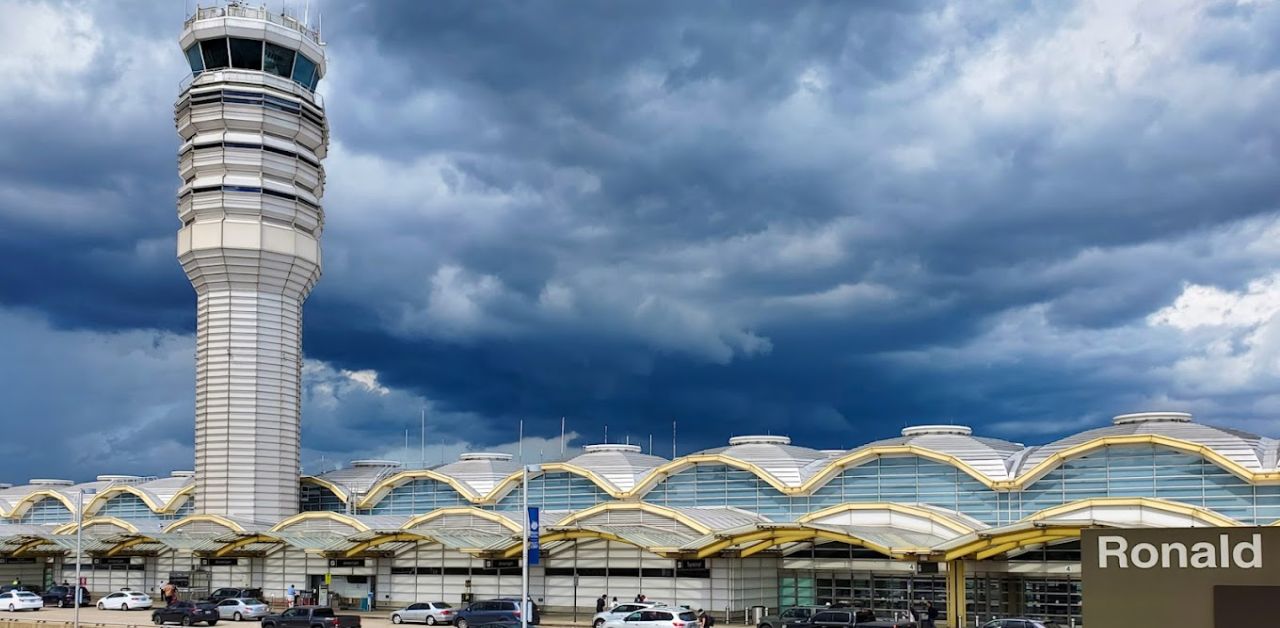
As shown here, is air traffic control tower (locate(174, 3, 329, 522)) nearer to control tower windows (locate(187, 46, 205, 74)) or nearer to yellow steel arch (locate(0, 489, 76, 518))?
control tower windows (locate(187, 46, 205, 74))

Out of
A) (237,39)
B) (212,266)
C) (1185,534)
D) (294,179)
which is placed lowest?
(1185,534)

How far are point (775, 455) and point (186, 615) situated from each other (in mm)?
35923

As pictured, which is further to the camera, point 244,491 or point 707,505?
point 244,491

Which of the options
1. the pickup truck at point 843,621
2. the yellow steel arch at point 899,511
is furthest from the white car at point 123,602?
the pickup truck at point 843,621

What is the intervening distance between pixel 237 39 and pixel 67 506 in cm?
4744

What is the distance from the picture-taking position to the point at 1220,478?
6519cm

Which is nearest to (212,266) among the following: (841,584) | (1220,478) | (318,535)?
(318,535)

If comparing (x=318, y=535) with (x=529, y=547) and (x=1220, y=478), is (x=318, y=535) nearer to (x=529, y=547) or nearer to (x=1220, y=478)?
(x=529, y=547)

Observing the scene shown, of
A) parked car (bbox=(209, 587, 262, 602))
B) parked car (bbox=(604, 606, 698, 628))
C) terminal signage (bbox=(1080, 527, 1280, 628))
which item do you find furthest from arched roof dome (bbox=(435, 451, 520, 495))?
terminal signage (bbox=(1080, 527, 1280, 628))

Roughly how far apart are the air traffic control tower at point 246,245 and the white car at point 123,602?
9.85 metres

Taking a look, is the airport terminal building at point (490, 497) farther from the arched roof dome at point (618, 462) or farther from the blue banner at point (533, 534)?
the blue banner at point (533, 534)

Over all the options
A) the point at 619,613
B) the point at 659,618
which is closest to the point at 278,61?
the point at 619,613

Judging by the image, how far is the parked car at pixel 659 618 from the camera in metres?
57.7

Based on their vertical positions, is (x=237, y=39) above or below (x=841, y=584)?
above
